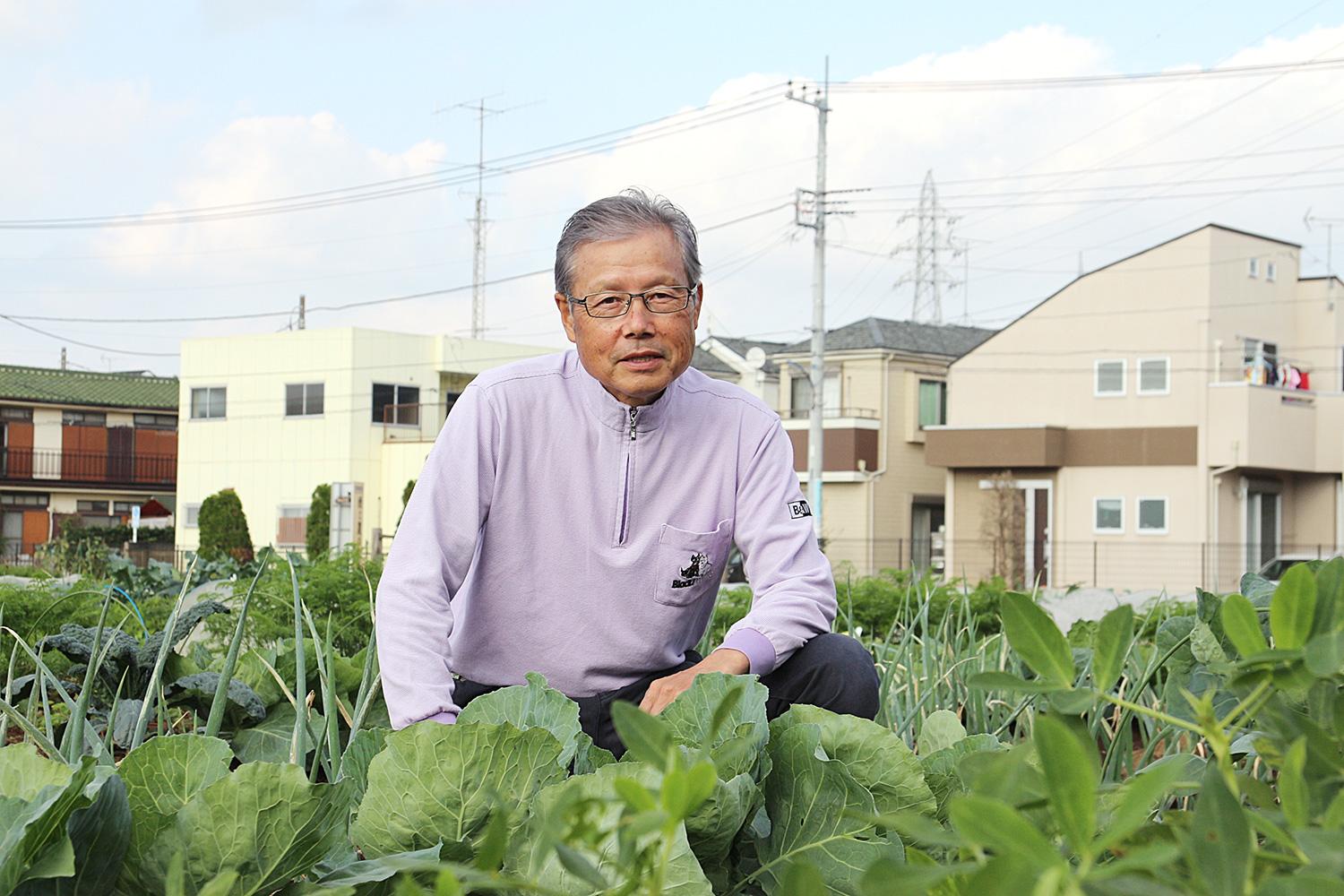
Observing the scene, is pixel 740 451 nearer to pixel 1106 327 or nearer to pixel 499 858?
pixel 499 858

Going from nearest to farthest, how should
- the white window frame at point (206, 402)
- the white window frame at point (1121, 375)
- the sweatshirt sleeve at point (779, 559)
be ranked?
the sweatshirt sleeve at point (779, 559) → the white window frame at point (1121, 375) → the white window frame at point (206, 402)

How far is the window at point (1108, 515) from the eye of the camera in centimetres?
2661

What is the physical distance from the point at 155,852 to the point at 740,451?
1855 mm

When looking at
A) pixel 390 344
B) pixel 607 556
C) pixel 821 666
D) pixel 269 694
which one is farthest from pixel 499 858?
pixel 390 344

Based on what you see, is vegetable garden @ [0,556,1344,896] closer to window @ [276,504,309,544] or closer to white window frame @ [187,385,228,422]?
window @ [276,504,309,544]

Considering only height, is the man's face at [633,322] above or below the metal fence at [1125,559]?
above

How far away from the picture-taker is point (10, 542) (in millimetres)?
39625

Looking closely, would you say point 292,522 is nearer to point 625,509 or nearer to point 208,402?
point 208,402

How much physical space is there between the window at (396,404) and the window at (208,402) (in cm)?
483

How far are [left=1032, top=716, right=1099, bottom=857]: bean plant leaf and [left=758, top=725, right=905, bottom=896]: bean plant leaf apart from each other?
45cm

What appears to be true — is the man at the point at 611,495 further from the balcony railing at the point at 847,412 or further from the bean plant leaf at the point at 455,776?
the balcony railing at the point at 847,412

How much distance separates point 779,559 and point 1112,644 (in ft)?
6.24

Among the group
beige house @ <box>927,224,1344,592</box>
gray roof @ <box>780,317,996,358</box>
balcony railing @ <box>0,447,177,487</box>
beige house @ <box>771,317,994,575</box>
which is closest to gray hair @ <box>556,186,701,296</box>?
beige house @ <box>927,224,1344,592</box>

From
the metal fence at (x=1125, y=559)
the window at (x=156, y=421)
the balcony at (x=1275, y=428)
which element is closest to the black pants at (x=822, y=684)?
the metal fence at (x=1125, y=559)
